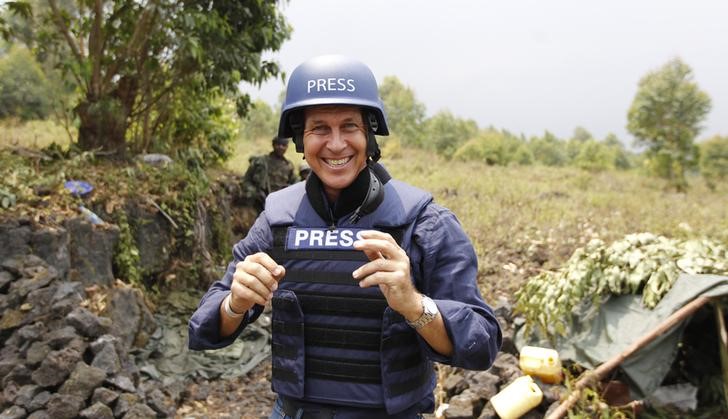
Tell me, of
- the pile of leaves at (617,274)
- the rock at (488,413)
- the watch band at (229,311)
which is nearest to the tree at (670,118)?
the pile of leaves at (617,274)

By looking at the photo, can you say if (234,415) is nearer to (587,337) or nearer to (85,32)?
(587,337)

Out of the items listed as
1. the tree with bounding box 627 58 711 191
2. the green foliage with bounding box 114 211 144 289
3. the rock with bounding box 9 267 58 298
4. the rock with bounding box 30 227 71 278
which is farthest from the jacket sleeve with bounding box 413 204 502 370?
the tree with bounding box 627 58 711 191

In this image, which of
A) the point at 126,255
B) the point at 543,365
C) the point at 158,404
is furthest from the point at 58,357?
the point at 543,365

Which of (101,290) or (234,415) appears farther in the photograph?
(101,290)

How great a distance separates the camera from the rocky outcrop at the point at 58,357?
11.2 feet

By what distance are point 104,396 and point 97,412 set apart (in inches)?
6.1

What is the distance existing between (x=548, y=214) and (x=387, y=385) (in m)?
8.98

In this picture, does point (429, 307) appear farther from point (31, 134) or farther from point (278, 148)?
point (31, 134)

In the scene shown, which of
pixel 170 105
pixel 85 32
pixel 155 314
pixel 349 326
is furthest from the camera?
pixel 170 105

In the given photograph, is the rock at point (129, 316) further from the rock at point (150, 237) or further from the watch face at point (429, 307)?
the watch face at point (429, 307)

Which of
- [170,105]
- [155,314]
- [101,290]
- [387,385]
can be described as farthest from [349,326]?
[170,105]

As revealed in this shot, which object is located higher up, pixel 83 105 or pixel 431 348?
pixel 83 105

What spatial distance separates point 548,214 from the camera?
389 inches

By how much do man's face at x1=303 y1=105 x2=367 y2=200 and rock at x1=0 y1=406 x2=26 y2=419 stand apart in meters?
2.86
